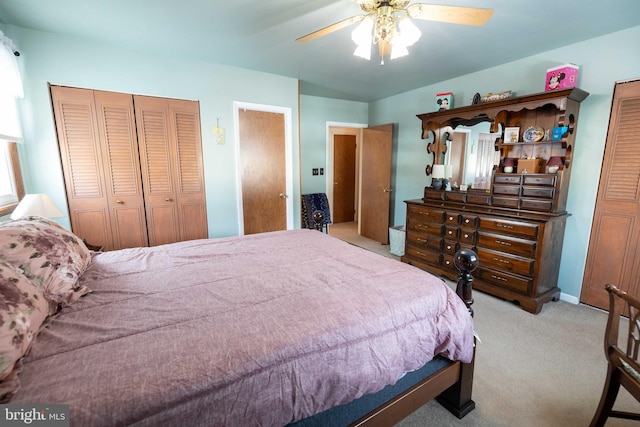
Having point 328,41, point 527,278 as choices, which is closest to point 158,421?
point 328,41

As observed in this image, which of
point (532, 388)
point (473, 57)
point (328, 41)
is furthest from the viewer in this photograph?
point (473, 57)

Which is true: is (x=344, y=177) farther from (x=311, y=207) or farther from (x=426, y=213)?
(x=426, y=213)

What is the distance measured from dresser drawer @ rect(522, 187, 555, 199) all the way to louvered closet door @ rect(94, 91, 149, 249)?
3.93 metres

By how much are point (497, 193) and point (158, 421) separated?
127 inches

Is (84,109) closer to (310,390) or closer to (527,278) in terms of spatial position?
(310,390)

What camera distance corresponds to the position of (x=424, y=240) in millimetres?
3361

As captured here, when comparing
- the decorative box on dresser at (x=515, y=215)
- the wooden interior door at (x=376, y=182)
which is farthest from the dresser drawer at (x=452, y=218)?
the wooden interior door at (x=376, y=182)

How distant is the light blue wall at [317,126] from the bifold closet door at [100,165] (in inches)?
94.8

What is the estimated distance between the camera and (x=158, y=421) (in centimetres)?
72

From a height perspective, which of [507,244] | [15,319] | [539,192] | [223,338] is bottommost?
[507,244]

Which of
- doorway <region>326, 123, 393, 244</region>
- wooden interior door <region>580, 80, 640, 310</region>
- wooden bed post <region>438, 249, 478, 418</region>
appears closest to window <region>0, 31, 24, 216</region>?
wooden bed post <region>438, 249, 478, 418</region>

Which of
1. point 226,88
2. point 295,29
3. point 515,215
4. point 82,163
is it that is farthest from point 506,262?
point 82,163

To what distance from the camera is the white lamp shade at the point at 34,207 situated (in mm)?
1894

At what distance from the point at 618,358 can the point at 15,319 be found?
2.33 m
